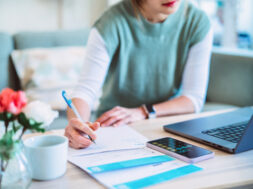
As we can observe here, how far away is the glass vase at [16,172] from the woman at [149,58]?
57 cm

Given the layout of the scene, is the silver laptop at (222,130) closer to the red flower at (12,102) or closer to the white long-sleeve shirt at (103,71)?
the white long-sleeve shirt at (103,71)

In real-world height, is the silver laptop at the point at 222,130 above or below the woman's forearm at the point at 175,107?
above

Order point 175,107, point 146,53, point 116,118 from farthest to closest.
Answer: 1. point 146,53
2. point 175,107
3. point 116,118

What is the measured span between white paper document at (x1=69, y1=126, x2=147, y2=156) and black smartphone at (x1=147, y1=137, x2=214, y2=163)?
42 mm

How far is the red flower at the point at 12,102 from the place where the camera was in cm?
50

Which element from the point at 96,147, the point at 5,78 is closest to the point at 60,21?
the point at 5,78

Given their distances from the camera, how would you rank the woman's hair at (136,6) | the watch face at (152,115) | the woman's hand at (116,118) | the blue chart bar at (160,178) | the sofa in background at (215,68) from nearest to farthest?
1. the blue chart bar at (160,178)
2. the woman's hand at (116,118)
3. the watch face at (152,115)
4. the woman's hair at (136,6)
5. the sofa in background at (215,68)

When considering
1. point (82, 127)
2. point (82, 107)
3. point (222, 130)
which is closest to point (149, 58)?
point (82, 107)

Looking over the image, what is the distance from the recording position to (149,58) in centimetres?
135

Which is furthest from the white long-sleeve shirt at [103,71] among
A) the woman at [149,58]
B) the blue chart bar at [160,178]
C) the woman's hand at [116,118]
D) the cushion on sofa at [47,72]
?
the cushion on sofa at [47,72]

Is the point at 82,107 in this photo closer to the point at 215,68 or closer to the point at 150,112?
the point at 150,112

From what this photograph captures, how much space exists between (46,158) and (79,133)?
8.2 inches

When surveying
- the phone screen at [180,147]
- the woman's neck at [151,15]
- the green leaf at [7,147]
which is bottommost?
the phone screen at [180,147]

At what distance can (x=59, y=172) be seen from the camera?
0.64 meters
